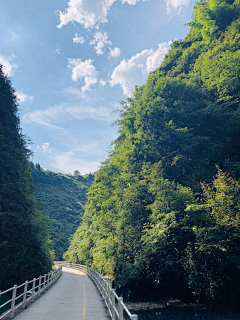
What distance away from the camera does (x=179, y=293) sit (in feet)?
55.2

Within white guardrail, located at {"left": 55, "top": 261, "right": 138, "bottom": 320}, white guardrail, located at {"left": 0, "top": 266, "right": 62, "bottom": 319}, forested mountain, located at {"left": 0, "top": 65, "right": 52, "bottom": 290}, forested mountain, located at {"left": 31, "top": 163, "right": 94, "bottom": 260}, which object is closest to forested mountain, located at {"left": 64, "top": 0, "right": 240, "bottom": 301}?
white guardrail, located at {"left": 55, "top": 261, "right": 138, "bottom": 320}

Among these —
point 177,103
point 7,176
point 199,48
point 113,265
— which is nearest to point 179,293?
point 113,265

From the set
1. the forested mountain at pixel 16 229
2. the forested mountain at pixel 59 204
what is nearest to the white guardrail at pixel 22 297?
the forested mountain at pixel 16 229

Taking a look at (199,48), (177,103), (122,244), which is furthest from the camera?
(199,48)

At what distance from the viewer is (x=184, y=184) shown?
67.8 ft

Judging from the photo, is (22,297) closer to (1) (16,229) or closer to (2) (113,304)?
(1) (16,229)

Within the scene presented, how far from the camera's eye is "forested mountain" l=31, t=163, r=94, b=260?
2534 inches

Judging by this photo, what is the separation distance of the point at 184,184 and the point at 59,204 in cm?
6982

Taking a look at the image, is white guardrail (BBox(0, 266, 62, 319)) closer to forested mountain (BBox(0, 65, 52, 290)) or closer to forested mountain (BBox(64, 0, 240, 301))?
forested mountain (BBox(0, 65, 52, 290))

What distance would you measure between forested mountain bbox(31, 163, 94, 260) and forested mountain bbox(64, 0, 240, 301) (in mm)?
33687

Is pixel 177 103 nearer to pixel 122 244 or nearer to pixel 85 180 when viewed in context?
pixel 122 244

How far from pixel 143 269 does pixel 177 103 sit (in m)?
16.8

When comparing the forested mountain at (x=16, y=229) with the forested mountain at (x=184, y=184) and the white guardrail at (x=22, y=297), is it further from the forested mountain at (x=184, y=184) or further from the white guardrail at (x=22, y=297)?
the forested mountain at (x=184, y=184)

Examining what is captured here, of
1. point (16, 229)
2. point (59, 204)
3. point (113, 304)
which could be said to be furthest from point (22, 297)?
point (59, 204)
